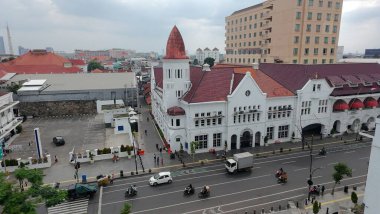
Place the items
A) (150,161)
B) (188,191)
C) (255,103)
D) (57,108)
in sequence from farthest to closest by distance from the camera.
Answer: (57,108) → (255,103) → (150,161) → (188,191)


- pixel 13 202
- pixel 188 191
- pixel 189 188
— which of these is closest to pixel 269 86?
pixel 189 188

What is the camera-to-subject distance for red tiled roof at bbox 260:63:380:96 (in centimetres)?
5828

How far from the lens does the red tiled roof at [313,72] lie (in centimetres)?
5828

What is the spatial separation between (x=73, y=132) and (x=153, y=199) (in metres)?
38.2

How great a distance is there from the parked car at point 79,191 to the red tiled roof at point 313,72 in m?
44.3

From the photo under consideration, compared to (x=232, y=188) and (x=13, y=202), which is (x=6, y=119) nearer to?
(x=13, y=202)

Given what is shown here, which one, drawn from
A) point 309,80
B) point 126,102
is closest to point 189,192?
point 309,80

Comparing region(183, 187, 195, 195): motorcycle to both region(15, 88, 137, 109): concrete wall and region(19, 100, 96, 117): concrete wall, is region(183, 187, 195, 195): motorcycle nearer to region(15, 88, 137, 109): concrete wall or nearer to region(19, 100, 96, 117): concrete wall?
region(15, 88, 137, 109): concrete wall

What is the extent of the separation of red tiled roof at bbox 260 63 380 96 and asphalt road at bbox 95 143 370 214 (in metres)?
17.6

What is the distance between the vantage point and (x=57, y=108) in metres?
82.2

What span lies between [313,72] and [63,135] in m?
60.8

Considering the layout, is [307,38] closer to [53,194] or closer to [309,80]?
[309,80]

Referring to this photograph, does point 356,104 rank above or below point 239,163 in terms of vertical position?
above

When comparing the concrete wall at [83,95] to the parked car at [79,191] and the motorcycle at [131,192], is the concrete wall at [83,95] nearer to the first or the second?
the parked car at [79,191]
